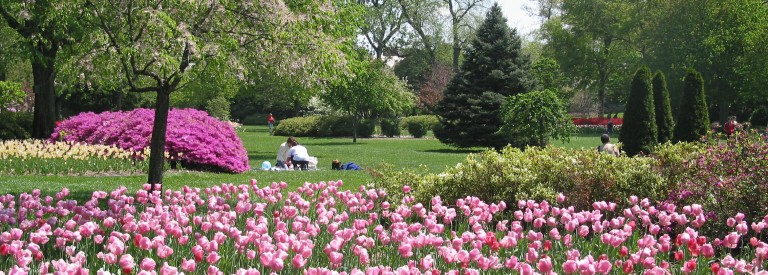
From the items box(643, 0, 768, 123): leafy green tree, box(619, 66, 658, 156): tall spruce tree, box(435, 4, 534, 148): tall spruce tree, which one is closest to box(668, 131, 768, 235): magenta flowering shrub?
box(619, 66, 658, 156): tall spruce tree

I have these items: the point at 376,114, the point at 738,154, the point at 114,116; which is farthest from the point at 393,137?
the point at 738,154

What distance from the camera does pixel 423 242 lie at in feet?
14.9

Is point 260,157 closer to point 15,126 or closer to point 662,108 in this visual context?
point 15,126

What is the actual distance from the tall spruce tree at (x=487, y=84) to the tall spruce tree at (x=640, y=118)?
291 inches

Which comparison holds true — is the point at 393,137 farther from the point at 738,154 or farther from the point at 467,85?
the point at 738,154

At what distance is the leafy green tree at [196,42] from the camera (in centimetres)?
791

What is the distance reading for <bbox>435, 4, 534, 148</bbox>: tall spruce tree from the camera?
2803 cm

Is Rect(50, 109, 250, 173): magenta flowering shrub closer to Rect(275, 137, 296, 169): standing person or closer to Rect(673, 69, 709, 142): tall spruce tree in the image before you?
Rect(275, 137, 296, 169): standing person

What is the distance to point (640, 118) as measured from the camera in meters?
20.2

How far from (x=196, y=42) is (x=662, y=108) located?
17.3 m

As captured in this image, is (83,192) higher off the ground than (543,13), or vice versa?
(543,13)

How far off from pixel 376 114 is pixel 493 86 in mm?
13079

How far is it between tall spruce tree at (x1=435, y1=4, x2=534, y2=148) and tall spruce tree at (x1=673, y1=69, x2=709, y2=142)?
6720mm

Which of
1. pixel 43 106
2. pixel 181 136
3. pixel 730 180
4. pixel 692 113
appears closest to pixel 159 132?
pixel 730 180
